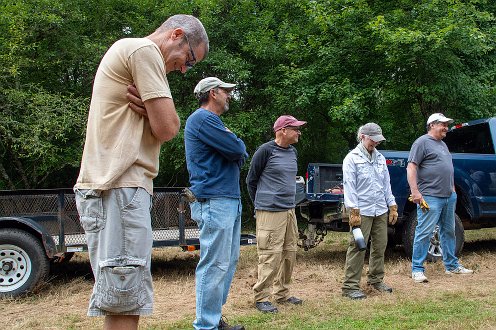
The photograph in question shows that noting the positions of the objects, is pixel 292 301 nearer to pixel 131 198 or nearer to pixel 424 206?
pixel 424 206

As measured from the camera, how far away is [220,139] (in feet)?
13.1

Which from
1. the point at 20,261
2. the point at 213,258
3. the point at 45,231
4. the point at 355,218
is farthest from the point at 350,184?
the point at 20,261

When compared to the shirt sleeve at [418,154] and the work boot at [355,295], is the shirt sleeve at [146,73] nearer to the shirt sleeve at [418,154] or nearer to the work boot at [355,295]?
the work boot at [355,295]

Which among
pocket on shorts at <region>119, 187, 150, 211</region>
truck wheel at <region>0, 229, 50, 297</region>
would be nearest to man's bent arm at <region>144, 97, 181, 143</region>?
pocket on shorts at <region>119, 187, 150, 211</region>

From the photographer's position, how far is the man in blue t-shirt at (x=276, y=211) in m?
5.21

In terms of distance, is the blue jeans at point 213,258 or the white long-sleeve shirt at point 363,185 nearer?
the blue jeans at point 213,258

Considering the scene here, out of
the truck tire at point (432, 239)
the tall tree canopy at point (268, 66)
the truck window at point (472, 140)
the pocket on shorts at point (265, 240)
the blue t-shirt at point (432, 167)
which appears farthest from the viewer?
the tall tree canopy at point (268, 66)

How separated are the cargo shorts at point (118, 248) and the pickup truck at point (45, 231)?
3.83 meters

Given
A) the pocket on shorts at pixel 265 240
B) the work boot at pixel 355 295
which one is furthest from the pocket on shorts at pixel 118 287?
the work boot at pixel 355 295

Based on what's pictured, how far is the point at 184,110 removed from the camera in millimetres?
13008

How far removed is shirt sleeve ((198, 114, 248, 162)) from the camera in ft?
13.1

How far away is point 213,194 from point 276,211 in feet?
4.82

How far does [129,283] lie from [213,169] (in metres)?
1.99

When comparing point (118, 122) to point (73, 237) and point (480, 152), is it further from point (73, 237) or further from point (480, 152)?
point (480, 152)
